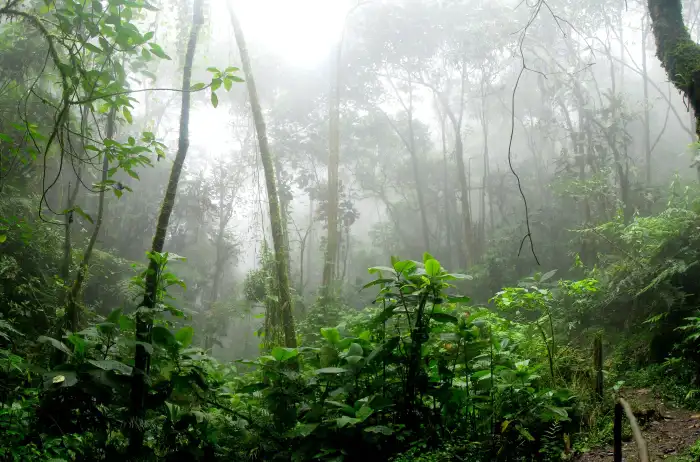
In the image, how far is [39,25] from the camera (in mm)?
3248

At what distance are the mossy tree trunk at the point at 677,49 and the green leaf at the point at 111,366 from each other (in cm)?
407

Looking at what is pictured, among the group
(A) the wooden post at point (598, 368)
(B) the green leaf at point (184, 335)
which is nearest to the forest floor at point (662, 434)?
(A) the wooden post at point (598, 368)

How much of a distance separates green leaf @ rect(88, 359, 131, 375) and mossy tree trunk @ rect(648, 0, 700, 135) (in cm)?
407

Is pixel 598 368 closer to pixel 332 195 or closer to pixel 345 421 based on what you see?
pixel 345 421

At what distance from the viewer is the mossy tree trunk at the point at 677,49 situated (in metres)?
3.05

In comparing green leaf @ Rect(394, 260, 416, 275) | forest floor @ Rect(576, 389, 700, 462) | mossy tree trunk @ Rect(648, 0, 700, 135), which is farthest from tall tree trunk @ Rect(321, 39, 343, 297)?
mossy tree trunk @ Rect(648, 0, 700, 135)

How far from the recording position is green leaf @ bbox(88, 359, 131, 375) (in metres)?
3.09

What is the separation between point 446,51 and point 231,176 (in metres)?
10.8

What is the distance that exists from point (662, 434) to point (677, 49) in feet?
9.17

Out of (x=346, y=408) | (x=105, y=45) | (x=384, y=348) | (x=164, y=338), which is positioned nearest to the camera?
(x=105, y=45)

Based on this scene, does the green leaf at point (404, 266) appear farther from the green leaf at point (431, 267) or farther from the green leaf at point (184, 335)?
the green leaf at point (184, 335)

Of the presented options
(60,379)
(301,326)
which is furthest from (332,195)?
(60,379)

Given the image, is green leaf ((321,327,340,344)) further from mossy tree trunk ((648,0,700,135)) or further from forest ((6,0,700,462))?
mossy tree trunk ((648,0,700,135))

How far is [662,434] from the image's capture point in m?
3.50
